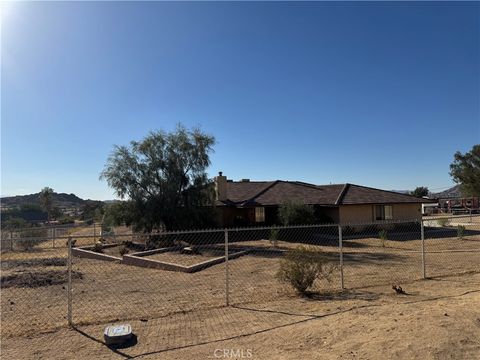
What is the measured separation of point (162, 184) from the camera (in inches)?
1005

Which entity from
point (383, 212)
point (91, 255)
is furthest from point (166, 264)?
point (383, 212)

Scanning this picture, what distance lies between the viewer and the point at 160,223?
25.3 meters

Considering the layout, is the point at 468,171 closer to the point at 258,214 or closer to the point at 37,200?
the point at 258,214

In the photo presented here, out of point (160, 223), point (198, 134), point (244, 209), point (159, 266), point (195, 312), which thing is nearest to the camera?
point (195, 312)

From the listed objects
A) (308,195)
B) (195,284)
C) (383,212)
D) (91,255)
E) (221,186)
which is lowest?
(195,284)

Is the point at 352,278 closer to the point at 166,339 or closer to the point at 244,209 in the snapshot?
the point at 166,339

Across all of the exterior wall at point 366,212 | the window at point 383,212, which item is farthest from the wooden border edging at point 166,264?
the window at point 383,212

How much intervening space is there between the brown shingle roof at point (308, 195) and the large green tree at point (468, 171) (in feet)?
117

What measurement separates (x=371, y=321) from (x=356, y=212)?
23017mm

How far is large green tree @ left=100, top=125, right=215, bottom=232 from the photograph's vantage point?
981 inches

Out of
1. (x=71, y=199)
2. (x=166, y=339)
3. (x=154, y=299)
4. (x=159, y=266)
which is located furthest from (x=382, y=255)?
(x=71, y=199)

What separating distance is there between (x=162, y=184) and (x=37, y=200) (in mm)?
63202

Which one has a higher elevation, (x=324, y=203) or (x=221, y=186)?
(x=221, y=186)

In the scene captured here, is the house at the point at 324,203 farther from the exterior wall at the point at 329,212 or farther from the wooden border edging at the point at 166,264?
the wooden border edging at the point at 166,264
